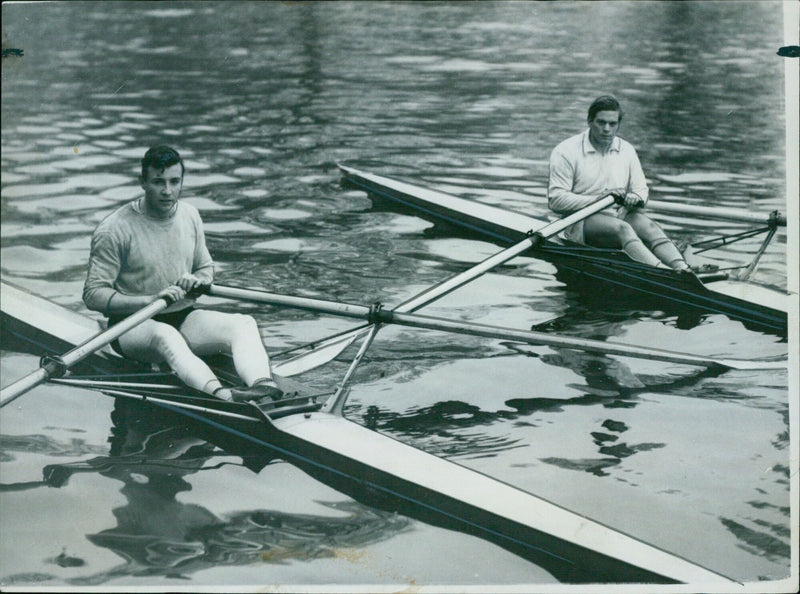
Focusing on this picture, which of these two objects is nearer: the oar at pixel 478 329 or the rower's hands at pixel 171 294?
the rower's hands at pixel 171 294

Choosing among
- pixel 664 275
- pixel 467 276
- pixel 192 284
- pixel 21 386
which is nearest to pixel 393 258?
pixel 467 276

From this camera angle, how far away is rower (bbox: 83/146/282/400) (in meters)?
3.58

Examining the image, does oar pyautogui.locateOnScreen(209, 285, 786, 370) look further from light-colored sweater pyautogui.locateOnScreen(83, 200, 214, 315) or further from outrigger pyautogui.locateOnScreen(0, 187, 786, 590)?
light-colored sweater pyautogui.locateOnScreen(83, 200, 214, 315)

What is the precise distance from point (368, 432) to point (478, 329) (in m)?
0.75

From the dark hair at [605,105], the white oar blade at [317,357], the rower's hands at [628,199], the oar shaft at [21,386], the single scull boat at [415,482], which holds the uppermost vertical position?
the dark hair at [605,105]

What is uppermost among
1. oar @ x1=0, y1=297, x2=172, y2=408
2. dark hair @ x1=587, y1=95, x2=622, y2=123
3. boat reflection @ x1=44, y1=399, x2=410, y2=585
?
dark hair @ x1=587, y1=95, x2=622, y2=123

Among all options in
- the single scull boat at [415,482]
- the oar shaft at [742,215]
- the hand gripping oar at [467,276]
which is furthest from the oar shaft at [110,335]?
the oar shaft at [742,215]

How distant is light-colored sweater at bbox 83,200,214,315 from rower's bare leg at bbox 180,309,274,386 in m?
0.12

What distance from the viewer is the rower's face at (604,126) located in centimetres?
495

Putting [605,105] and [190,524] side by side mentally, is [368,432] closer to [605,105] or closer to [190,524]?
[190,524]

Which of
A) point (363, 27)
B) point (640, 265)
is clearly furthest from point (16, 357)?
point (363, 27)

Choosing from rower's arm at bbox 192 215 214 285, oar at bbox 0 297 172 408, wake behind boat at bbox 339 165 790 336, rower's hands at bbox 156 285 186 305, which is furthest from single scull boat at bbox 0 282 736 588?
wake behind boat at bbox 339 165 790 336

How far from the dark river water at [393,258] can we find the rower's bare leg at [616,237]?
10.4 inches

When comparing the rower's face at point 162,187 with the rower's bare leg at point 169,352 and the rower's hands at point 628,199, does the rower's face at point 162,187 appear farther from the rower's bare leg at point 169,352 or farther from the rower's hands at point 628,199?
the rower's hands at point 628,199
